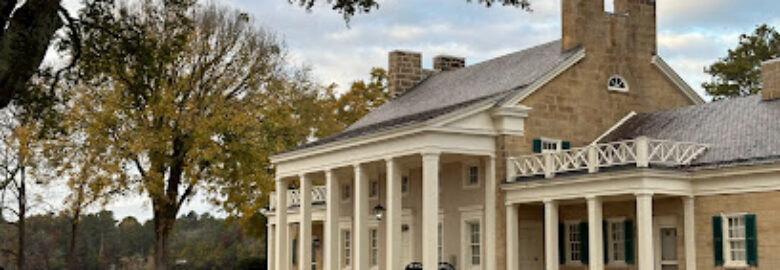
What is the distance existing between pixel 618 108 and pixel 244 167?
15.9 metres

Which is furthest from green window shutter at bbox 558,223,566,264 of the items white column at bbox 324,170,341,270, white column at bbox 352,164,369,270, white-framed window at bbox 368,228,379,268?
white-framed window at bbox 368,228,379,268

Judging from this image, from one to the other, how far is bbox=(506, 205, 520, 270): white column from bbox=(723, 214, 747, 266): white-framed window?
6455mm

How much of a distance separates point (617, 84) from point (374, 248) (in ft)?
36.3

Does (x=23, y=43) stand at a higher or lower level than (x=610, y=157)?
higher

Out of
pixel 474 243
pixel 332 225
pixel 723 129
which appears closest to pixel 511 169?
pixel 474 243

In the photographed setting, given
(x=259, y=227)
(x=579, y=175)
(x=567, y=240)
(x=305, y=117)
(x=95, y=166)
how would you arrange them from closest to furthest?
(x=579, y=175) → (x=567, y=240) → (x=95, y=166) → (x=305, y=117) → (x=259, y=227)

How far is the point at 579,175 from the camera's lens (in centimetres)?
2741

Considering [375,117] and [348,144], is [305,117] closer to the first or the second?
[375,117]

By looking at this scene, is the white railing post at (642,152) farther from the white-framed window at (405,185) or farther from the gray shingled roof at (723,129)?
the white-framed window at (405,185)

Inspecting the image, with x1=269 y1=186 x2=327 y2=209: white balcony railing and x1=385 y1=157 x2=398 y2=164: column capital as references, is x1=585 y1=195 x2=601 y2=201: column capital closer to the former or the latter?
x1=385 y1=157 x2=398 y2=164: column capital

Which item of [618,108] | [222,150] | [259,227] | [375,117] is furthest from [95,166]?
[618,108]

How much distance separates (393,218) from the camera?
3095 cm

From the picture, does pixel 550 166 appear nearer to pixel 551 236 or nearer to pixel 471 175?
pixel 551 236

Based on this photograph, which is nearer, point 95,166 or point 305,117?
point 95,166
